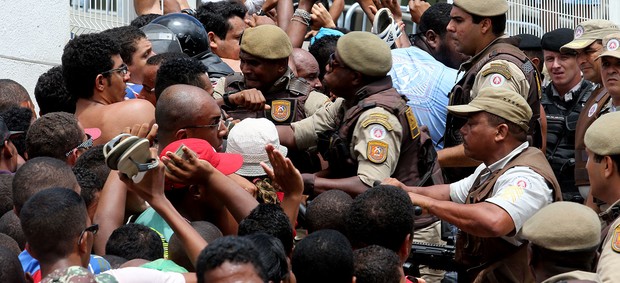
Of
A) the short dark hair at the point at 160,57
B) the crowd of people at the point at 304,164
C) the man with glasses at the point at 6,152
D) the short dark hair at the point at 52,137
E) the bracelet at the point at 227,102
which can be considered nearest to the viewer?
the crowd of people at the point at 304,164

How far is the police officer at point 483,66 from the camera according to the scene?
7.02 meters

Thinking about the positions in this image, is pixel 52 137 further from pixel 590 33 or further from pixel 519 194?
pixel 590 33

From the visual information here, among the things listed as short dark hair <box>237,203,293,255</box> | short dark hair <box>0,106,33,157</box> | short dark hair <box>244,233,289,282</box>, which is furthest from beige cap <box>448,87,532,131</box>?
short dark hair <box>0,106,33,157</box>

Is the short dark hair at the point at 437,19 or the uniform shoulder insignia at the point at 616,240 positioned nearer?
the uniform shoulder insignia at the point at 616,240

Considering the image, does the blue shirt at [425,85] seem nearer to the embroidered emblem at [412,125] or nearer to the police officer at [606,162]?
the embroidered emblem at [412,125]

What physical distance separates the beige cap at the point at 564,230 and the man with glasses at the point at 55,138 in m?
2.61

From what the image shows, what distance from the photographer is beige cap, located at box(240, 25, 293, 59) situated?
7387 millimetres

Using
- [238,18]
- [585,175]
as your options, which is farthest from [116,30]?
[585,175]

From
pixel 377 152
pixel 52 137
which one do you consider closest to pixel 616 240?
pixel 377 152

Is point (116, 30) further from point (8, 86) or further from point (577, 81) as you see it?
point (577, 81)

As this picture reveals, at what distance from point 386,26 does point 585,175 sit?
2.43 metres

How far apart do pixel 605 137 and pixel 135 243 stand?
8.14ft

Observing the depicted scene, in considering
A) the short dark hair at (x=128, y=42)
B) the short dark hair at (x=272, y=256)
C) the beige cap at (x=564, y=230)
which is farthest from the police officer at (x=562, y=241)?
the short dark hair at (x=128, y=42)

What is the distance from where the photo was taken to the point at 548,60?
9781mm
